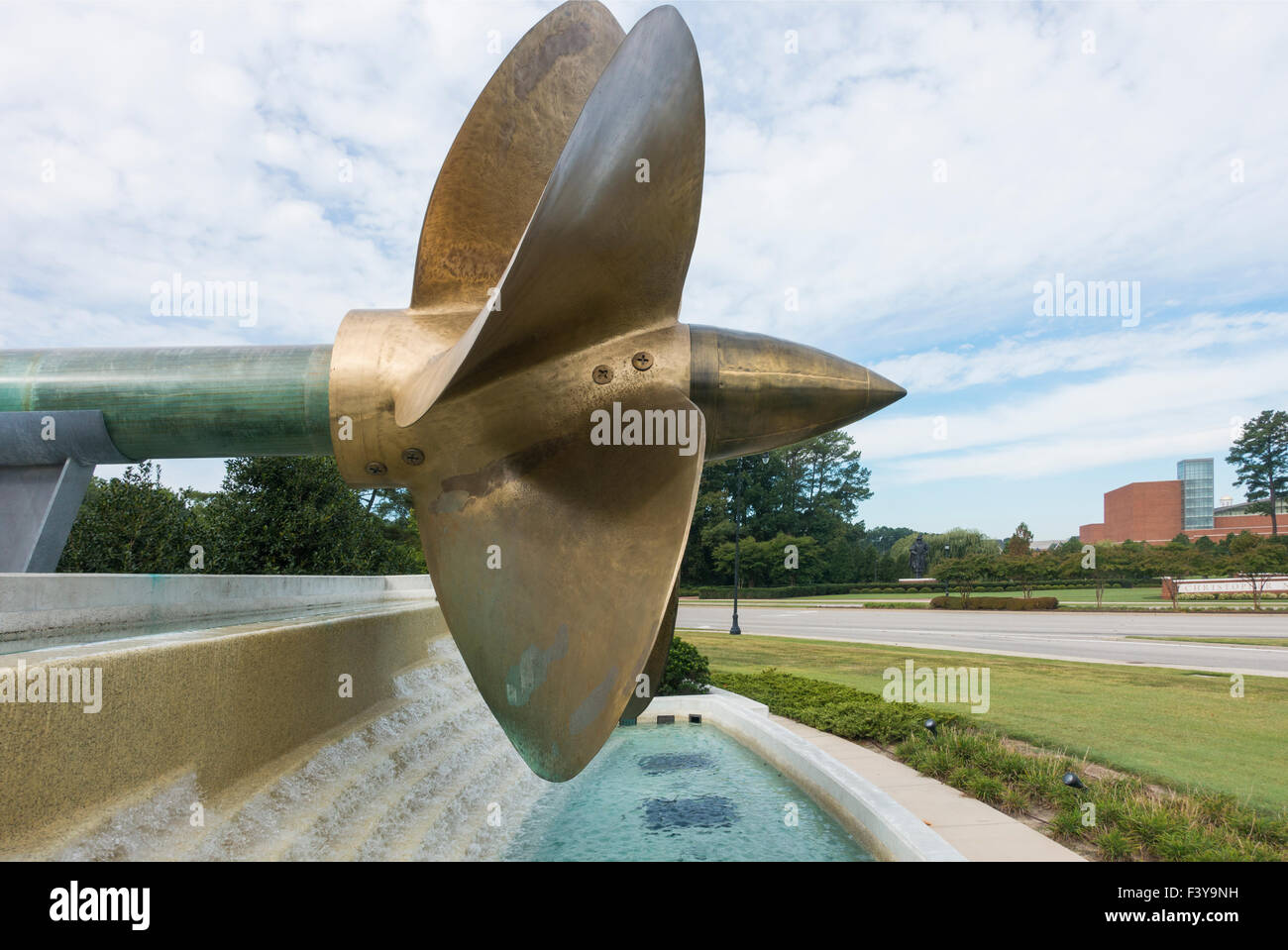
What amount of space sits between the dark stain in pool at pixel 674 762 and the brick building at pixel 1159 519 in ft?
233

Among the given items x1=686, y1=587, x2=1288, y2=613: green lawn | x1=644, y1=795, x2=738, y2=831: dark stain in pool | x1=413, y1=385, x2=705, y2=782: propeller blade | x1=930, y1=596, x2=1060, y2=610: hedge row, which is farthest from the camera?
x1=686, y1=587, x2=1288, y2=613: green lawn

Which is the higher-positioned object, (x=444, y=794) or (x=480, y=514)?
(x=480, y=514)

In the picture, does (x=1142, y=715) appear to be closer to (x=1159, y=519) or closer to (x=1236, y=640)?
(x=1236, y=640)

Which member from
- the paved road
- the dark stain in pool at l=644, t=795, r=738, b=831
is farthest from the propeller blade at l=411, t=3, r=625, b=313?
the paved road

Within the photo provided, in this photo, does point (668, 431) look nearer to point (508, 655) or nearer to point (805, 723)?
point (508, 655)

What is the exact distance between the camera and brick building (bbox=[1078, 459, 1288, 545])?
64688mm

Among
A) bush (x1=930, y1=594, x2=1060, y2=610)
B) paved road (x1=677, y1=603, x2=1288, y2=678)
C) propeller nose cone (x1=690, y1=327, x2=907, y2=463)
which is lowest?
bush (x1=930, y1=594, x2=1060, y2=610)

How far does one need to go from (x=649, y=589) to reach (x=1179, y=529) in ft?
279

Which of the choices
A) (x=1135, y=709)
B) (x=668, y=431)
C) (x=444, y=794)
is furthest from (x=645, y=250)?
(x=1135, y=709)

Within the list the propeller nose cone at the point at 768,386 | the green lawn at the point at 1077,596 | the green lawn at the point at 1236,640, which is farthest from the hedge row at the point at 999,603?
the propeller nose cone at the point at 768,386

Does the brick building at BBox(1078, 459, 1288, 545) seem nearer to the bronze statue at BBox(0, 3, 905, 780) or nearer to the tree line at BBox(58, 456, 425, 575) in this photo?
the tree line at BBox(58, 456, 425, 575)

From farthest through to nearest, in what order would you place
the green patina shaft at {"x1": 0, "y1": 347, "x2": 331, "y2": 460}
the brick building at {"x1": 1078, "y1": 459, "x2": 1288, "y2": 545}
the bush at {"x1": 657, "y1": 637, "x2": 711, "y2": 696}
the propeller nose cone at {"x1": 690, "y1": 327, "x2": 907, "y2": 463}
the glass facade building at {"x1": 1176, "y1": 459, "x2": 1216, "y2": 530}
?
1. the glass facade building at {"x1": 1176, "y1": 459, "x2": 1216, "y2": 530}
2. the brick building at {"x1": 1078, "y1": 459, "x2": 1288, "y2": 545}
3. the bush at {"x1": 657, "y1": 637, "x2": 711, "y2": 696}
4. the green patina shaft at {"x1": 0, "y1": 347, "x2": 331, "y2": 460}
5. the propeller nose cone at {"x1": 690, "y1": 327, "x2": 907, "y2": 463}

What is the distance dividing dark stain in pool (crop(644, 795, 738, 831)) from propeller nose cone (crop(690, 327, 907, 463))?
3.52 m

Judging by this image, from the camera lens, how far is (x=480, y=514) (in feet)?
10.6
